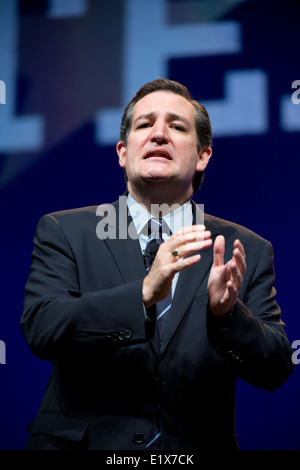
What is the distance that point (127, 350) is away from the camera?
146cm

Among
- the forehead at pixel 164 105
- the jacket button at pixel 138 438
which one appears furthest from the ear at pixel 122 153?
the jacket button at pixel 138 438

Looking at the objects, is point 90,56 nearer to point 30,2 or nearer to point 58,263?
point 30,2

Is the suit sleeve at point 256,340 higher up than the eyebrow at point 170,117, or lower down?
lower down

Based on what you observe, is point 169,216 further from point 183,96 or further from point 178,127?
point 183,96

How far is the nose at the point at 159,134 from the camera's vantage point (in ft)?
5.66

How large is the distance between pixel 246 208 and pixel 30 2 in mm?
1416

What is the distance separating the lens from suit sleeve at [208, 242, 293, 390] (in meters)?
1.36

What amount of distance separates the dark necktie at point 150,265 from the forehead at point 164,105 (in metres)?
0.37

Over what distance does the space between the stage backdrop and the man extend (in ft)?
2.18

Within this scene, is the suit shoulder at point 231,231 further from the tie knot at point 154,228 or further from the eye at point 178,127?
the eye at point 178,127

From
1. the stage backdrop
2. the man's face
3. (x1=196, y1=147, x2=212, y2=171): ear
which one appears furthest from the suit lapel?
the stage backdrop

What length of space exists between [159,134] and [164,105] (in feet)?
0.52

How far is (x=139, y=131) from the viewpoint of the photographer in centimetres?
181

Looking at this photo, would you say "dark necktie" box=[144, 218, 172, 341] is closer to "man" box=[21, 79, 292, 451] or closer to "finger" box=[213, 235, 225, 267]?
"man" box=[21, 79, 292, 451]
